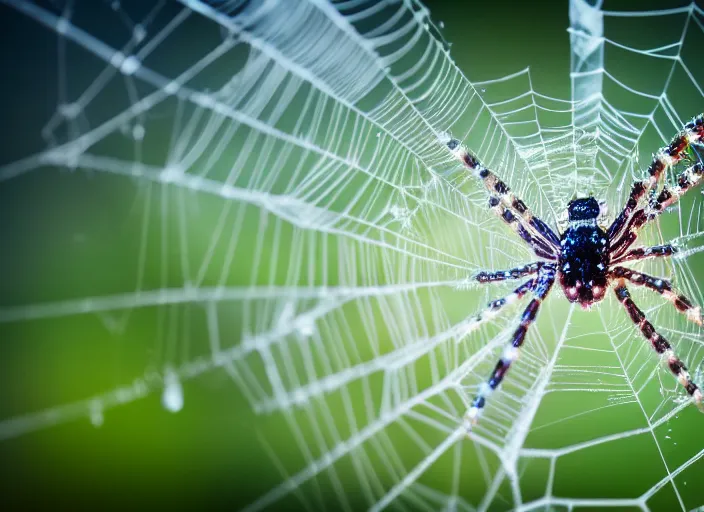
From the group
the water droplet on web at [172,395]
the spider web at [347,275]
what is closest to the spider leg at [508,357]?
the spider web at [347,275]

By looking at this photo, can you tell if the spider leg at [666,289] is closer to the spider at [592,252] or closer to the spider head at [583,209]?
the spider at [592,252]

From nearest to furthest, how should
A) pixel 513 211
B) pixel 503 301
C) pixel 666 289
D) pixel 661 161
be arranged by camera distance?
1. pixel 661 161
2. pixel 666 289
3. pixel 503 301
4. pixel 513 211

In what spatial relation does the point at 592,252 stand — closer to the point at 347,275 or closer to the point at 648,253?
the point at 648,253

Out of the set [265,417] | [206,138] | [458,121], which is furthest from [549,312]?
[206,138]

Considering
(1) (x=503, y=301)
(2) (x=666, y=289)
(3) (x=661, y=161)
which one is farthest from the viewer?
(1) (x=503, y=301)

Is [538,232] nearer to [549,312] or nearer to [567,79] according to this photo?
[549,312]

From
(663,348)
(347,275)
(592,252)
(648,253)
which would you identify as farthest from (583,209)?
(347,275)

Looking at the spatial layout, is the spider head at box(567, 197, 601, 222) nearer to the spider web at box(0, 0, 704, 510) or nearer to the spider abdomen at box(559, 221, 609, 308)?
the spider abdomen at box(559, 221, 609, 308)

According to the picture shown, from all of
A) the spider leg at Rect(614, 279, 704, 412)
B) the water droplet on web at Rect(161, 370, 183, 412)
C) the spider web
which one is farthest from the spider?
the water droplet on web at Rect(161, 370, 183, 412)
